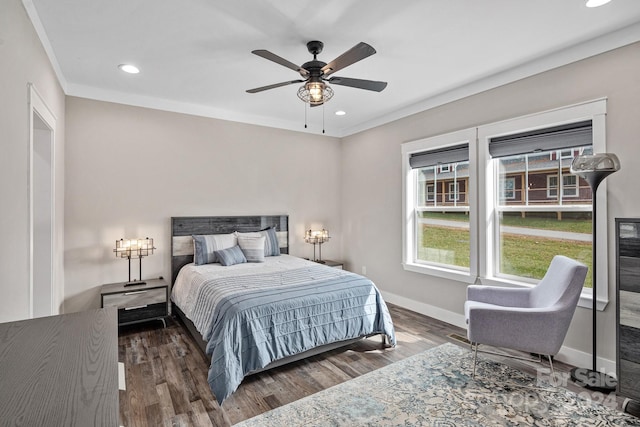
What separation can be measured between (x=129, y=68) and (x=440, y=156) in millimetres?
3632

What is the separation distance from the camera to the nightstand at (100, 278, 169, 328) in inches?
143

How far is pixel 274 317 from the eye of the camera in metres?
2.71

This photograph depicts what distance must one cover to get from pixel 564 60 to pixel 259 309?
3491 millimetres

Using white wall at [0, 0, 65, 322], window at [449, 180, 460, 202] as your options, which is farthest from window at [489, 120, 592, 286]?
white wall at [0, 0, 65, 322]

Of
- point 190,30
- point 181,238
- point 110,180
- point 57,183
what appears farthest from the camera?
point 181,238

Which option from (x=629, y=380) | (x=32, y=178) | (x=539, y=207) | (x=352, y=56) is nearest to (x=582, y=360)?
(x=629, y=380)

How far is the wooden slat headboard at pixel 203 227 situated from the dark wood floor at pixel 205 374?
907mm

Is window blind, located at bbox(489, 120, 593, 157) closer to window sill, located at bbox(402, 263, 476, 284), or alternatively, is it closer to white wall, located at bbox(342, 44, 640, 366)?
white wall, located at bbox(342, 44, 640, 366)

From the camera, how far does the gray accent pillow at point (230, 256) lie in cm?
410

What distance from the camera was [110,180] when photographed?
396 centimetres

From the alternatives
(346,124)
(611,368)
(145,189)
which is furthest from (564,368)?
(145,189)

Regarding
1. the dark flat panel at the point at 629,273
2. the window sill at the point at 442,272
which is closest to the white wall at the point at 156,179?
the window sill at the point at 442,272

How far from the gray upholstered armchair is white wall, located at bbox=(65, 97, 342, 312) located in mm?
3240

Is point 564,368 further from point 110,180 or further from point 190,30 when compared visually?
point 110,180
